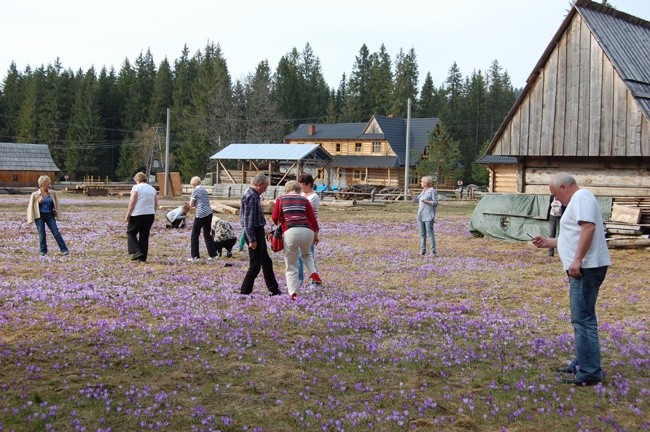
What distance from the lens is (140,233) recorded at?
1429 centimetres

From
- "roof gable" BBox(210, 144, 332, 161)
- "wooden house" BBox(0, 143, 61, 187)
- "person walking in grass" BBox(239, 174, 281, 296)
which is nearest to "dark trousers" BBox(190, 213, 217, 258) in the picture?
"person walking in grass" BBox(239, 174, 281, 296)

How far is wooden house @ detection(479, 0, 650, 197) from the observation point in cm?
1905

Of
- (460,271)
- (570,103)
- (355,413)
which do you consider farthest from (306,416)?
(570,103)

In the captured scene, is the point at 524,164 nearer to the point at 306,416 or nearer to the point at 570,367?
the point at 570,367

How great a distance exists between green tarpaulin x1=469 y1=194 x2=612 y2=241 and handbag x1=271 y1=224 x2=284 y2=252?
1180cm

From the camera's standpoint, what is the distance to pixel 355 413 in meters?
5.39

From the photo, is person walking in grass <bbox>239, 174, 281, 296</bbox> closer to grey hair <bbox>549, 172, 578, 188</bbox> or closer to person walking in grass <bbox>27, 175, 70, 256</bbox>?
grey hair <bbox>549, 172, 578, 188</bbox>

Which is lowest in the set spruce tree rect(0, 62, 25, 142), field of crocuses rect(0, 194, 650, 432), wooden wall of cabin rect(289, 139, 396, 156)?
field of crocuses rect(0, 194, 650, 432)

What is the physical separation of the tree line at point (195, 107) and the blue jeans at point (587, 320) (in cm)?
7537

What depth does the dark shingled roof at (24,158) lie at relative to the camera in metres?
70.7

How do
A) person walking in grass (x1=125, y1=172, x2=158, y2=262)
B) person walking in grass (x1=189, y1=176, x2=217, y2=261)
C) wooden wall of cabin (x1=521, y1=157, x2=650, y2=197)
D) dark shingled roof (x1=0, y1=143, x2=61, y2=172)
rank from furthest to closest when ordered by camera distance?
dark shingled roof (x1=0, y1=143, x2=61, y2=172), wooden wall of cabin (x1=521, y1=157, x2=650, y2=197), person walking in grass (x1=189, y1=176, x2=217, y2=261), person walking in grass (x1=125, y1=172, x2=158, y2=262)

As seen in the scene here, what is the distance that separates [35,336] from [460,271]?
8830 mm

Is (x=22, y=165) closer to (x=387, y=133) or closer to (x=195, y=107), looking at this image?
(x=195, y=107)

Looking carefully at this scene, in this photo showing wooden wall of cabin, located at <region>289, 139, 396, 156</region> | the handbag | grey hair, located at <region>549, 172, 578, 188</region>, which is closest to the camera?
grey hair, located at <region>549, 172, 578, 188</region>
